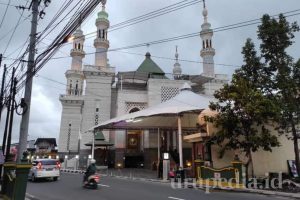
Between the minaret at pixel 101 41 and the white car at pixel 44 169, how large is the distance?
27571mm

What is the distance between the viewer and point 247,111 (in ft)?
57.6

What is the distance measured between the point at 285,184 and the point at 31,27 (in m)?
13.9

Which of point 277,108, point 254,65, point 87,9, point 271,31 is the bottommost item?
point 277,108

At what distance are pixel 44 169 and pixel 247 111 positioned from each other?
40.4 feet

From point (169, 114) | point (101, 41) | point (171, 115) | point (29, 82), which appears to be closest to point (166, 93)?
point (101, 41)

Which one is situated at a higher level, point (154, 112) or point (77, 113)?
point (77, 113)

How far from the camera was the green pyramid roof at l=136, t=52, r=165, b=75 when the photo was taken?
172 ft

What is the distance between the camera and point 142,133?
43.2m

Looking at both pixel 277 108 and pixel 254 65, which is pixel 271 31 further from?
A: pixel 277 108

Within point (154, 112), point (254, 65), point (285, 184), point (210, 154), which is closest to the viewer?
point (285, 184)

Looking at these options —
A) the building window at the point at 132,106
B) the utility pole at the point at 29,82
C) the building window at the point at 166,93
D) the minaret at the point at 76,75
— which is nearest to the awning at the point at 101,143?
the building window at the point at 132,106

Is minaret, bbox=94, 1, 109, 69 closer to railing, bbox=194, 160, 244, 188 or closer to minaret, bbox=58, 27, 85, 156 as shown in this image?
minaret, bbox=58, 27, 85, 156

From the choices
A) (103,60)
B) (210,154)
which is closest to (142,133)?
(103,60)

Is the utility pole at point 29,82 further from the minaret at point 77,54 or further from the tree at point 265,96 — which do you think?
the minaret at point 77,54
